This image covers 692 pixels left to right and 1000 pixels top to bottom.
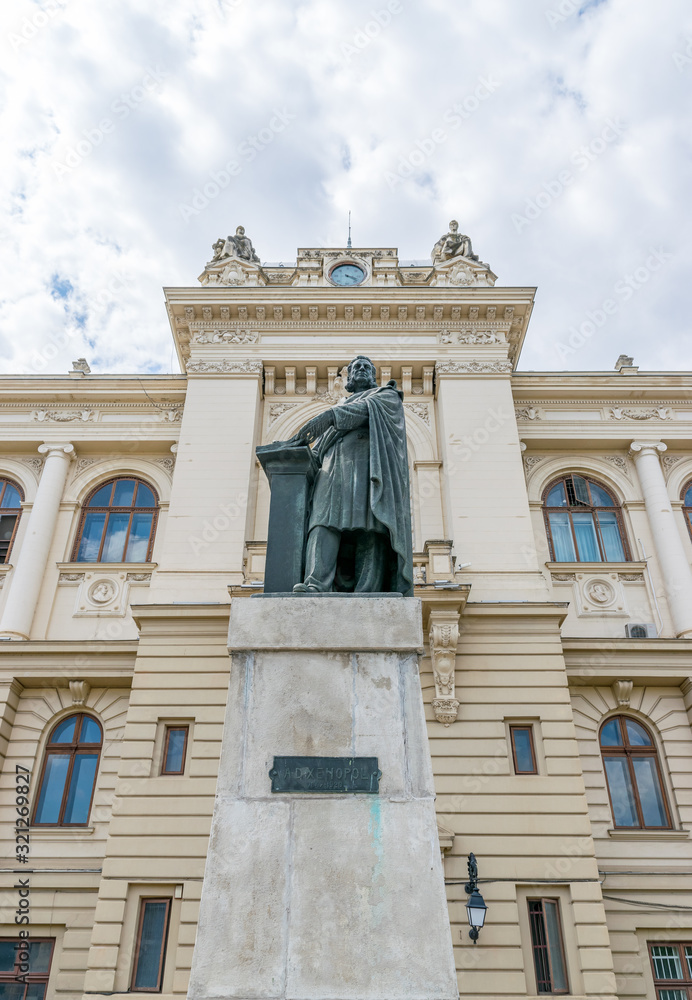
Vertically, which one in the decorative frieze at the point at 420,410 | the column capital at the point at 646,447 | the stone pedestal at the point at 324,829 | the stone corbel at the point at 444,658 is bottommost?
the stone pedestal at the point at 324,829

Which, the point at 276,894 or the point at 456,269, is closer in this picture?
the point at 276,894

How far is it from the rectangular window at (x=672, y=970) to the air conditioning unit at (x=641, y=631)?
17.6 ft

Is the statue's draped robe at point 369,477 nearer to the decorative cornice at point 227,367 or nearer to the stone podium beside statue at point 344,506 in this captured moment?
the stone podium beside statue at point 344,506

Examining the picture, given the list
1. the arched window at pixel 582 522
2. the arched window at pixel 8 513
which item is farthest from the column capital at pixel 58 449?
the arched window at pixel 582 522

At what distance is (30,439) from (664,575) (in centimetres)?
1453

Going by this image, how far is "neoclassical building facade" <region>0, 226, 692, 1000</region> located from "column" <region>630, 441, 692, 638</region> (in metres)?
0.07

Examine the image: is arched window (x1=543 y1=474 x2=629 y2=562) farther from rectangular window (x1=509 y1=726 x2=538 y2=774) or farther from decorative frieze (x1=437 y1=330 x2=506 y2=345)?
rectangular window (x1=509 y1=726 x2=538 y2=774)

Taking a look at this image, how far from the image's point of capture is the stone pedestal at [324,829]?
14.3ft

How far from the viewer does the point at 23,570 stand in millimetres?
16516

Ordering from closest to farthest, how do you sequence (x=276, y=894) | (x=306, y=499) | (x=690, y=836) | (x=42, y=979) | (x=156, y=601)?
(x=276, y=894) → (x=306, y=499) → (x=42, y=979) → (x=690, y=836) → (x=156, y=601)

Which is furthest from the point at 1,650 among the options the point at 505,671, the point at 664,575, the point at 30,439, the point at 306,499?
the point at 664,575

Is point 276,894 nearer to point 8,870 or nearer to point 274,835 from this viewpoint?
point 274,835

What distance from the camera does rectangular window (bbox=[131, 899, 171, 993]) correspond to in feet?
39.6

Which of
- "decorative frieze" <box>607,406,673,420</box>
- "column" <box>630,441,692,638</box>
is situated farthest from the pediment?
"column" <box>630,441,692,638</box>
